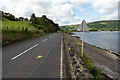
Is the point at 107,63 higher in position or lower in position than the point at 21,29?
lower

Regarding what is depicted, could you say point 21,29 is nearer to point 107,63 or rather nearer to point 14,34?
point 14,34

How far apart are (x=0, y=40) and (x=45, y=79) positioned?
396 inches

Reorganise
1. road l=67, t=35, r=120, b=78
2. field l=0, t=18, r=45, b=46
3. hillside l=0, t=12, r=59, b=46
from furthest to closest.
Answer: hillside l=0, t=12, r=59, b=46, field l=0, t=18, r=45, b=46, road l=67, t=35, r=120, b=78

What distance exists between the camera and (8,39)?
43.7ft

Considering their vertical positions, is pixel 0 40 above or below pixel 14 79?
above

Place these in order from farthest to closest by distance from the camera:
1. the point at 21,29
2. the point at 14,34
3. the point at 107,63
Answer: the point at 21,29 < the point at 14,34 < the point at 107,63

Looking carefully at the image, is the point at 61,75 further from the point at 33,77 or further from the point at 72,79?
the point at 33,77

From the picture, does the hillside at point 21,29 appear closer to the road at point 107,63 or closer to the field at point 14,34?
the field at point 14,34

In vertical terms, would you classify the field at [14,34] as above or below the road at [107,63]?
above

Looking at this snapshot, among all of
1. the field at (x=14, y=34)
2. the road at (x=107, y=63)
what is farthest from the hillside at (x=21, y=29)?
the road at (x=107, y=63)

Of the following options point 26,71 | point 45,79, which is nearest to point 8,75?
point 26,71

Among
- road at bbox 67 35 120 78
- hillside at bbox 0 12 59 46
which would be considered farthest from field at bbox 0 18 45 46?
road at bbox 67 35 120 78

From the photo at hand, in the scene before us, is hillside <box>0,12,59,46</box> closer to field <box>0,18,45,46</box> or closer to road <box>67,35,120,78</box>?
field <box>0,18,45,46</box>

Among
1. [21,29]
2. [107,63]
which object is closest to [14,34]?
[21,29]
